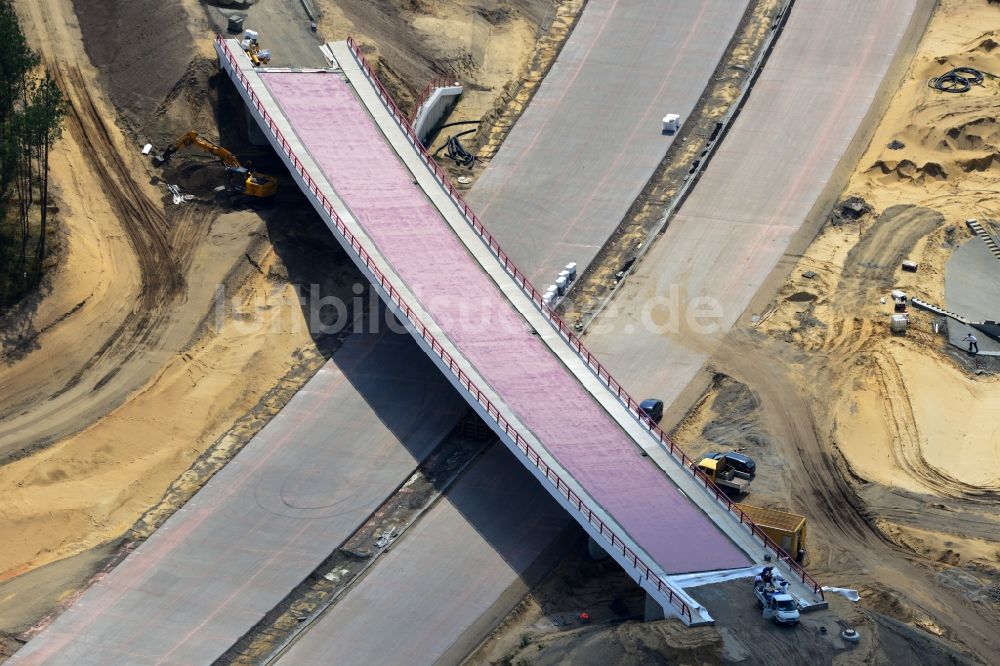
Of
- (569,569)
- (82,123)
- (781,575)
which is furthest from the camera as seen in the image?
(82,123)

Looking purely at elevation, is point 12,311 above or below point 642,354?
below

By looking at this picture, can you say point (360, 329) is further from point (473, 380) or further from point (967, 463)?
point (967, 463)

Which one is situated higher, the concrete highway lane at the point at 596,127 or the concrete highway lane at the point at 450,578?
the concrete highway lane at the point at 596,127

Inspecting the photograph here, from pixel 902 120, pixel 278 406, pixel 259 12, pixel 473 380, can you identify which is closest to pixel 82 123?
pixel 259 12

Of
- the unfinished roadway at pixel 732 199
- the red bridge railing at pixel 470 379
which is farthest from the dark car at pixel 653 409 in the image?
the unfinished roadway at pixel 732 199

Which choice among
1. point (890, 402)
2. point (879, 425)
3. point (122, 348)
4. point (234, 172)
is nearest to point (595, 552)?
point (879, 425)

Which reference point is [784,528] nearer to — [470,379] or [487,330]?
[470,379]

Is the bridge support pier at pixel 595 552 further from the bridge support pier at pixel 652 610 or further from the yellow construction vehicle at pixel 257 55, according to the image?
the yellow construction vehicle at pixel 257 55
